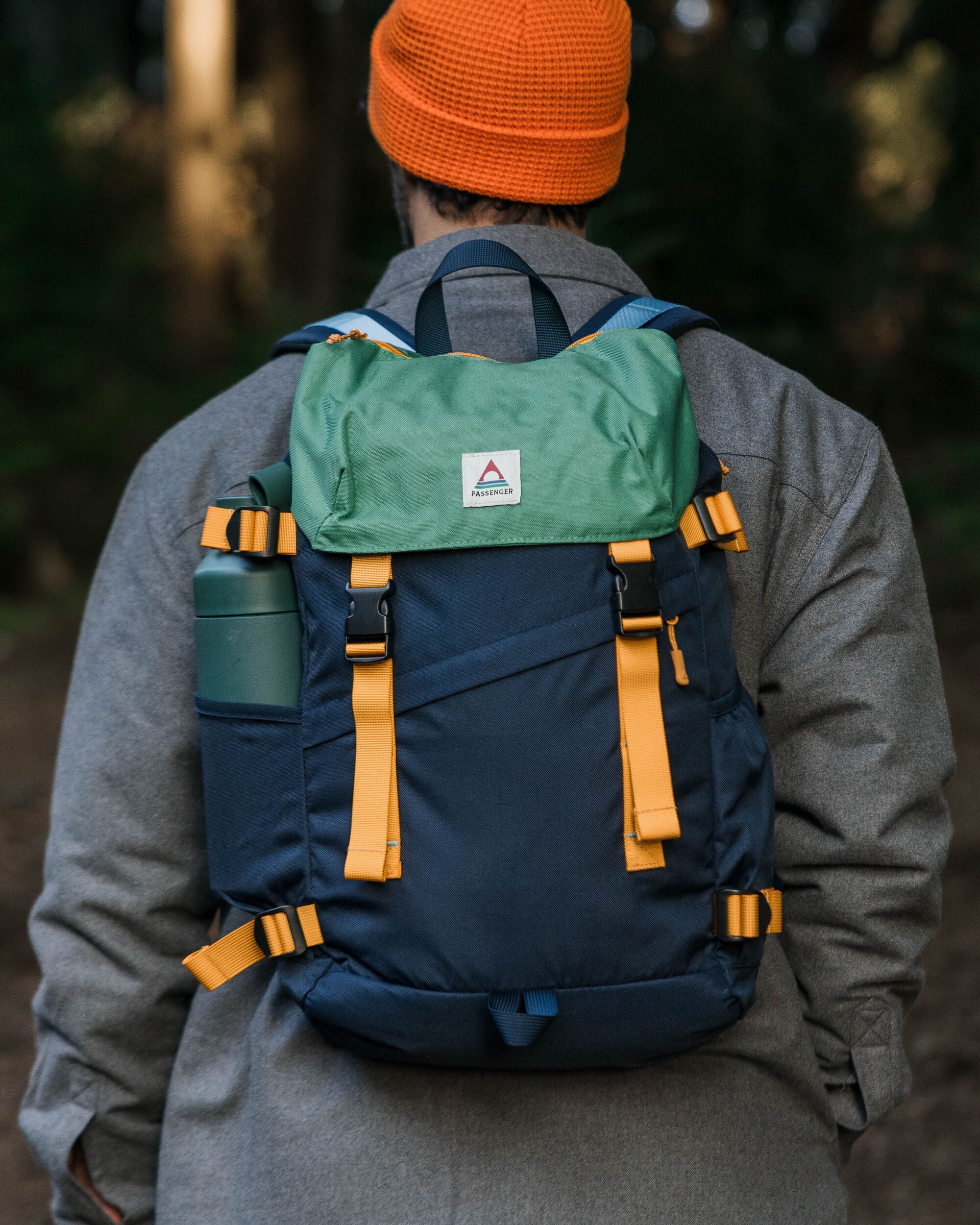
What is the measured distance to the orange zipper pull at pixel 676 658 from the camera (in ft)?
4.48

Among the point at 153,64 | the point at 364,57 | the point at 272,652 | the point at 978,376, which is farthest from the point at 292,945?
the point at 153,64

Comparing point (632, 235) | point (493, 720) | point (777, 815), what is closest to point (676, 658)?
point (493, 720)

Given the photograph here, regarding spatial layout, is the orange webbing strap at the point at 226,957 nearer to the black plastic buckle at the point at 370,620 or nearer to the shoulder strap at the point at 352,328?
the black plastic buckle at the point at 370,620

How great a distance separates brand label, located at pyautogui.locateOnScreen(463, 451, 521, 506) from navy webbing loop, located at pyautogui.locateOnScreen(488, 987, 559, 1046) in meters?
0.52

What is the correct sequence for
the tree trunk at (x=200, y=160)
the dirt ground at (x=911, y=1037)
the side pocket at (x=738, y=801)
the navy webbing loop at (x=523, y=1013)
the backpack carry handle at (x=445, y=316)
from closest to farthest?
the navy webbing loop at (x=523, y=1013)
the side pocket at (x=738, y=801)
the backpack carry handle at (x=445, y=316)
the dirt ground at (x=911, y=1037)
the tree trunk at (x=200, y=160)

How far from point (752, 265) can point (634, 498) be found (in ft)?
37.5

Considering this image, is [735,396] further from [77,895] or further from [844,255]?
[844,255]

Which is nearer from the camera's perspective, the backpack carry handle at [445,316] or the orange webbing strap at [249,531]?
the orange webbing strap at [249,531]

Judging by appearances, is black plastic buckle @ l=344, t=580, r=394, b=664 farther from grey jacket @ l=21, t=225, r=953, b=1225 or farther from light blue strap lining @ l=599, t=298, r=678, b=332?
light blue strap lining @ l=599, t=298, r=678, b=332

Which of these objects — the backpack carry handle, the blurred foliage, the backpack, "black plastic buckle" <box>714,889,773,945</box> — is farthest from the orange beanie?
the blurred foliage

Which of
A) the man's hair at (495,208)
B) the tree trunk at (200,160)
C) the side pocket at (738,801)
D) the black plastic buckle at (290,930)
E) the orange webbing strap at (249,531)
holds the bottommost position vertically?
the tree trunk at (200,160)

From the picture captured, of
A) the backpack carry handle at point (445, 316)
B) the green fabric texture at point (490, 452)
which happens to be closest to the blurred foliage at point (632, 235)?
Answer: the backpack carry handle at point (445, 316)

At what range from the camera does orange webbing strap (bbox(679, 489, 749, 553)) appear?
4.63 feet

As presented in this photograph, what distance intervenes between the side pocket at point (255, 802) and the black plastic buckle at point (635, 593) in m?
0.39
